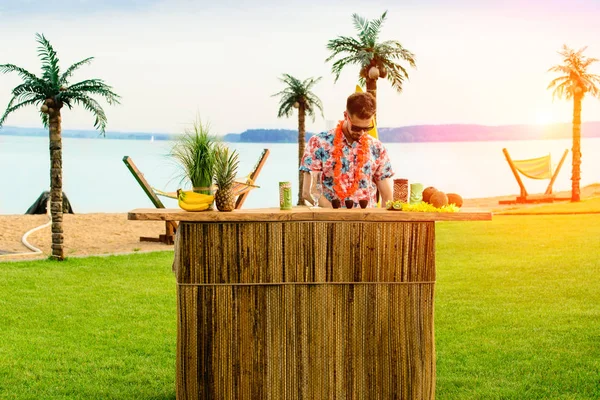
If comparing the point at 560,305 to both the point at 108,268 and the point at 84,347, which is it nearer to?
the point at 84,347

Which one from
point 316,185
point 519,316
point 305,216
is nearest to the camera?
point 305,216

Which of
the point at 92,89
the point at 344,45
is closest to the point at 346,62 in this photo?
the point at 344,45

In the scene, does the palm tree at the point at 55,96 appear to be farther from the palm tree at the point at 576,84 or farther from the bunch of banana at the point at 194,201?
the palm tree at the point at 576,84

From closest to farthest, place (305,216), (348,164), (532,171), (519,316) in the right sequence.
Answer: (305,216) < (348,164) < (519,316) < (532,171)

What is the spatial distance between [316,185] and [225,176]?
80 centimetres

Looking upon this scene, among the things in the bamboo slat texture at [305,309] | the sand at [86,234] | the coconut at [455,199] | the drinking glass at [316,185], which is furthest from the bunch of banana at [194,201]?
the sand at [86,234]

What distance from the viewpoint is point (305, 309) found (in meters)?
4.71

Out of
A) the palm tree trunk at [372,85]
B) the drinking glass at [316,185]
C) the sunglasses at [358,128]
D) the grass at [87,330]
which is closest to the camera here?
the drinking glass at [316,185]

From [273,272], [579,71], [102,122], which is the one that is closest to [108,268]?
[102,122]

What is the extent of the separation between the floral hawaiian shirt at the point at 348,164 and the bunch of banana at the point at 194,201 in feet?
3.25

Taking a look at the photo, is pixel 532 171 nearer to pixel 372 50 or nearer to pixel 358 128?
pixel 372 50

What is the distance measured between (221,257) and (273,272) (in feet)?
0.98

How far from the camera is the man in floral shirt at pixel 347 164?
5.54 meters

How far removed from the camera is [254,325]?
185 inches
